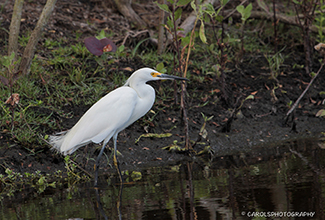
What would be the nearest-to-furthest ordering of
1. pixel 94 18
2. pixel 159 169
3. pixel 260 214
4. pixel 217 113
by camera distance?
pixel 260 214 → pixel 159 169 → pixel 217 113 → pixel 94 18

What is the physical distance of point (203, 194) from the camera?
3.30 m

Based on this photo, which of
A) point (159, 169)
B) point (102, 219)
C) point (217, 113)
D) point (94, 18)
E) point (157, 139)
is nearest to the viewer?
point (102, 219)

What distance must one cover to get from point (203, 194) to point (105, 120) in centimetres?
147

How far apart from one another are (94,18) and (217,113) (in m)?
4.03

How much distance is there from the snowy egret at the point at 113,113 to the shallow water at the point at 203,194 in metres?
0.47

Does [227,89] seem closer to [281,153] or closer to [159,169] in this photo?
[281,153]

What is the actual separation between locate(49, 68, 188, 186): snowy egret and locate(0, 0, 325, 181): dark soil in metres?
0.46

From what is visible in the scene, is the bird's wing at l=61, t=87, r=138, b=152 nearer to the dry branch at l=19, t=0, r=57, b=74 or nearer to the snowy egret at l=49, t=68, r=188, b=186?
the snowy egret at l=49, t=68, r=188, b=186

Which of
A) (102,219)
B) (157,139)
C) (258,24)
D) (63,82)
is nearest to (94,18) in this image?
(63,82)

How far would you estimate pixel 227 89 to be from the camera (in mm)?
6066

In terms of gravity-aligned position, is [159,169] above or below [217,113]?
below

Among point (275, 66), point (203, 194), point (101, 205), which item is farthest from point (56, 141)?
point (275, 66)

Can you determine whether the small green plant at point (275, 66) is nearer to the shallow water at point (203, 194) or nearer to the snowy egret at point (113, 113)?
the shallow water at point (203, 194)

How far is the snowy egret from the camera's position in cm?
422
